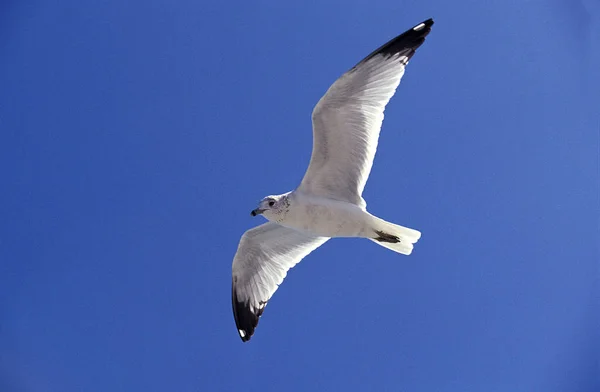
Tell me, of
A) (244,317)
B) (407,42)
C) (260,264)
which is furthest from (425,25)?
(244,317)

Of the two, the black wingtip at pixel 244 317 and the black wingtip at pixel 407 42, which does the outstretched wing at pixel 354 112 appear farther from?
the black wingtip at pixel 244 317

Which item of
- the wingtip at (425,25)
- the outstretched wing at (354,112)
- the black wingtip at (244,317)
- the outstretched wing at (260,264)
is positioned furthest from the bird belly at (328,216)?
the wingtip at (425,25)

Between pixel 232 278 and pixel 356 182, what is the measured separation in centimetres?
171

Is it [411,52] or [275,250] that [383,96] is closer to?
[411,52]

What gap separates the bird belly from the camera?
5.93m

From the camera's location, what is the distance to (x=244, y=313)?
701cm

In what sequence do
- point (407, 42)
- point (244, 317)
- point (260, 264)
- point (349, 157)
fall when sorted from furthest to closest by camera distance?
1. point (244, 317)
2. point (260, 264)
3. point (349, 157)
4. point (407, 42)

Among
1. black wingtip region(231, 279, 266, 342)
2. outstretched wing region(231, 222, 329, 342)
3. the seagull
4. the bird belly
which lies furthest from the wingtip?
black wingtip region(231, 279, 266, 342)

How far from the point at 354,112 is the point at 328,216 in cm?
92

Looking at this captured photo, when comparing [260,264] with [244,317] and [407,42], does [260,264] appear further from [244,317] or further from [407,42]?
[407,42]

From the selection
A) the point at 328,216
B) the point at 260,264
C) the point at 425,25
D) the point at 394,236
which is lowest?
the point at 394,236

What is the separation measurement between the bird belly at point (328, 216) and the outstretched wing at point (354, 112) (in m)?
0.23

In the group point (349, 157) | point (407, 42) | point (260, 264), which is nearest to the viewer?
point (407, 42)

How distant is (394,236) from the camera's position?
5.93m
